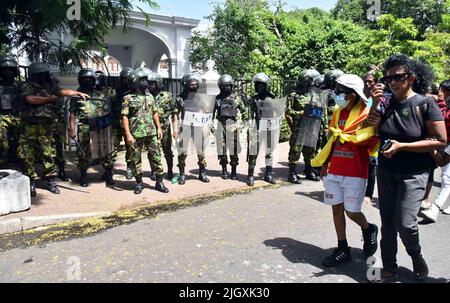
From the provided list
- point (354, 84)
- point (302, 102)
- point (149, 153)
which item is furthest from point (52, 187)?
point (354, 84)

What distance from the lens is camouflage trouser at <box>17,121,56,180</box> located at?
605cm

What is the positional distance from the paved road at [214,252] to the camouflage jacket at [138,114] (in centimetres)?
149

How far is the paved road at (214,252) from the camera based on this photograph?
11.7 ft

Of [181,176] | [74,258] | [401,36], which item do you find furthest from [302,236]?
[401,36]

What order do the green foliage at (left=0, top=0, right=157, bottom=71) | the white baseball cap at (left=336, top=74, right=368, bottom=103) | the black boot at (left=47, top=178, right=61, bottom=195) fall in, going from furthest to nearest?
→ the green foliage at (left=0, top=0, right=157, bottom=71) < the black boot at (left=47, top=178, right=61, bottom=195) < the white baseball cap at (left=336, top=74, right=368, bottom=103)

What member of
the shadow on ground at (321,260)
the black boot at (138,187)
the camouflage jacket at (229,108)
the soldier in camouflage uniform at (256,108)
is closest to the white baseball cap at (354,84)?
the shadow on ground at (321,260)

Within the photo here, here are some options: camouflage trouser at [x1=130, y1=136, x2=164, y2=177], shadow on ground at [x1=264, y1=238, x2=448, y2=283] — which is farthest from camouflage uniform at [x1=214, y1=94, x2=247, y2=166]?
shadow on ground at [x1=264, y1=238, x2=448, y2=283]

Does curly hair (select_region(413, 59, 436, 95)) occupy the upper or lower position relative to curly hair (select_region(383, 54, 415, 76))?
lower

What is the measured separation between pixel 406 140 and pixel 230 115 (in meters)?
4.20

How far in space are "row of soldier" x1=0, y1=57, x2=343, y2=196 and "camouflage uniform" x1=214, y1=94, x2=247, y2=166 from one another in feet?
0.06

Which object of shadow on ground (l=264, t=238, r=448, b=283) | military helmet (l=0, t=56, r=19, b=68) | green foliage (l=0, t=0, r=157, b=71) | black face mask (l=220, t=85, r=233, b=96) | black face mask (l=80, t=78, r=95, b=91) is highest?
green foliage (l=0, t=0, r=157, b=71)

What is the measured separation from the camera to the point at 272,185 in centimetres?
707

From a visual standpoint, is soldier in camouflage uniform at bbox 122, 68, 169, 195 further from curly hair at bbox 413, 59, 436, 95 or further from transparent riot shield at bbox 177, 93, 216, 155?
curly hair at bbox 413, 59, 436, 95
